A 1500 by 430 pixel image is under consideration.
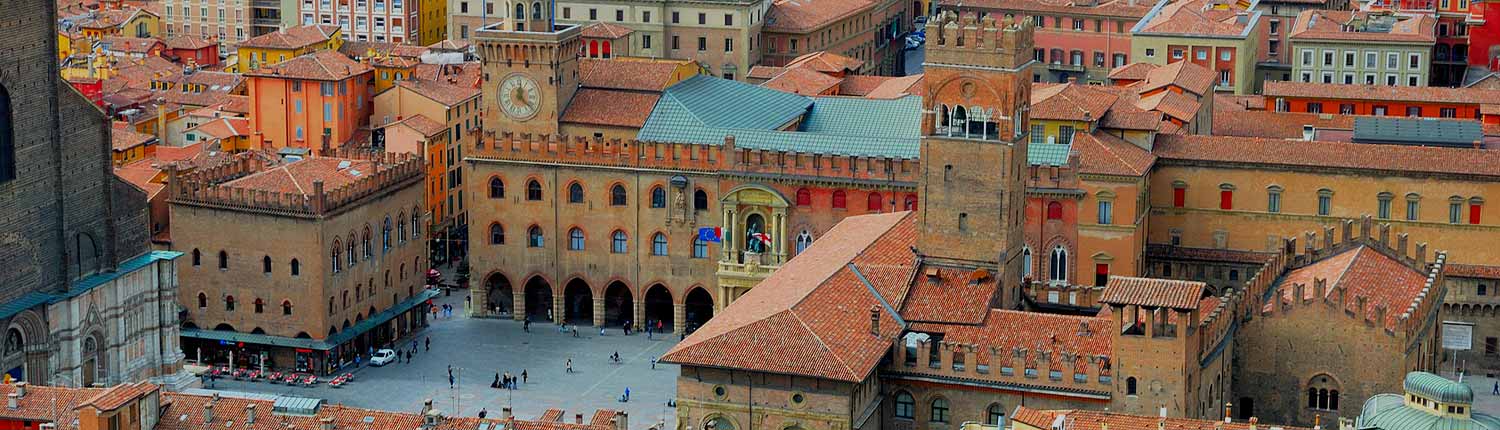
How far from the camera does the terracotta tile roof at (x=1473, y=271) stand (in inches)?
4338

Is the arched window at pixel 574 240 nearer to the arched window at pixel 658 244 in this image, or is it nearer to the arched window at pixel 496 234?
the arched window at pixel 496 234

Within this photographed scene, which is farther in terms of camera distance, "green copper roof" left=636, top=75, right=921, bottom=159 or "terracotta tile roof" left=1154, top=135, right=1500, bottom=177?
"green copper roof" left=636, top=75, right=921, bottom=159

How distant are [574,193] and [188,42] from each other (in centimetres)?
6146

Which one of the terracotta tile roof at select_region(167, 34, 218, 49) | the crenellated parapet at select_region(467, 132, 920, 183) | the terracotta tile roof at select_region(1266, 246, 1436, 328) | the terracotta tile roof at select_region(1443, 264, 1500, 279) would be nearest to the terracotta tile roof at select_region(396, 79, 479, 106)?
the crenellated parapet at select_region(467, 132, 920, 183)

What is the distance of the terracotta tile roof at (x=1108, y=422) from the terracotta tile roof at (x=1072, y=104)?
33613mm

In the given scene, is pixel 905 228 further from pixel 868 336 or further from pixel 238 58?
pixel 238 58

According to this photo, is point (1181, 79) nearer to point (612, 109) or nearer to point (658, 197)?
point (658, 197)

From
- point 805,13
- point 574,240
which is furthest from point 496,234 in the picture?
point 805,13

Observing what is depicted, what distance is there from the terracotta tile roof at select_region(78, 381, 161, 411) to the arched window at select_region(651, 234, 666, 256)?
41723mm

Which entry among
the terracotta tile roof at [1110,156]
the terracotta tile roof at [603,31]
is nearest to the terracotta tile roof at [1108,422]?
the terracotta tile roof at [1110,156]

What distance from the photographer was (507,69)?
4712 inches

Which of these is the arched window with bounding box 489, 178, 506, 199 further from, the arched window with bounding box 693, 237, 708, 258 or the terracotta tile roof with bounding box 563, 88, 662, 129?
the arched window with bounding box 693, 237, 708, 258

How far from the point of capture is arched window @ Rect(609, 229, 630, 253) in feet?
387

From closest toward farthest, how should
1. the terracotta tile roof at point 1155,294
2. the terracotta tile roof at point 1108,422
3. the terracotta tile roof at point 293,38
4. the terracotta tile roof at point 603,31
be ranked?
the terracotta tile roof at point 1108,422 → the terracotta tile roof at point 1155,294 → the terracotta tile roof at point 603,31 → the terracotta tile roof at point 293,38
